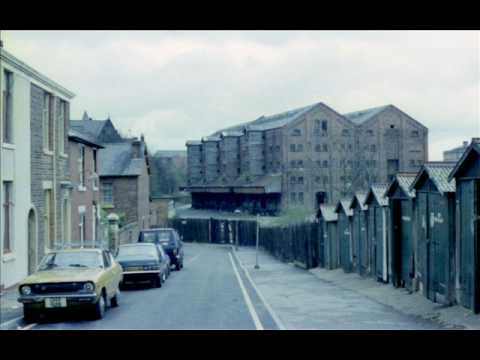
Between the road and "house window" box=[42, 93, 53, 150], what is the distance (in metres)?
6.65

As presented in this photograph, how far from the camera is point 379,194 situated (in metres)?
21.5

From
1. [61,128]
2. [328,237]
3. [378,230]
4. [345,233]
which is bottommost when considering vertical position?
[328,237]

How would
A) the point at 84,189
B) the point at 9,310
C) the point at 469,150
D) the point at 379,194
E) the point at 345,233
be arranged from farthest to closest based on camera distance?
the point at 84,189 → the point at 345,233 → the point at 379,194 → the point at 9,310 → the point at 469,150

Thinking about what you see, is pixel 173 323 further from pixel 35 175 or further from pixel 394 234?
pixel 35 175

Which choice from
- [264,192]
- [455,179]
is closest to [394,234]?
[455,179]

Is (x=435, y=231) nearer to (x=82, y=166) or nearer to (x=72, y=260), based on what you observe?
(x=72, y=260)

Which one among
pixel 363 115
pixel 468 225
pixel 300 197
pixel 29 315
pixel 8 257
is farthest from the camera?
pixel 363 115

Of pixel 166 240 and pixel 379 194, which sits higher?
pixel 379 194

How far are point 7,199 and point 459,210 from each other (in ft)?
43.3

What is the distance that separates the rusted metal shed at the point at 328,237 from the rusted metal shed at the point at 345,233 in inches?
34.1

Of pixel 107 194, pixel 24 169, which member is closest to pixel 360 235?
pixel 24 169

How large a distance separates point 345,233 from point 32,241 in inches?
462

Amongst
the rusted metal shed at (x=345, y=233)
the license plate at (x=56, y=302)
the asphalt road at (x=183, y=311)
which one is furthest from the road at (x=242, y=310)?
the rusted metal shed at (x=345, y=233)
